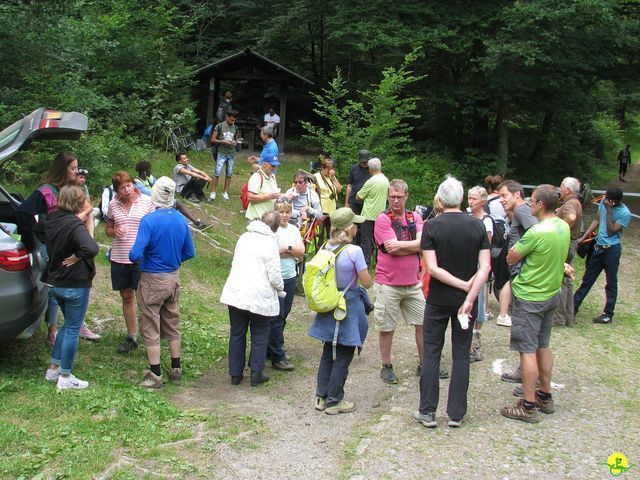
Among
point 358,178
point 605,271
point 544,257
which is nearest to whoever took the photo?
point 544,257

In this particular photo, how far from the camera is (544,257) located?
5281mm

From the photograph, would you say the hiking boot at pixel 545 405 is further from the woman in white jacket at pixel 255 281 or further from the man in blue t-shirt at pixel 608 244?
the man in blue t-shirt at pixel 608 244

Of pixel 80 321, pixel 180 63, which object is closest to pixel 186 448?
pixel 80 321

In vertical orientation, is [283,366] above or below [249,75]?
below

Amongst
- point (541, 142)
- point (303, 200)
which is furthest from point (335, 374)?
point (541, 142)

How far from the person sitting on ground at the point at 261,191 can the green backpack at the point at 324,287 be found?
356 centimetres

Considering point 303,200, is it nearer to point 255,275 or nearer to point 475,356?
point 475,356

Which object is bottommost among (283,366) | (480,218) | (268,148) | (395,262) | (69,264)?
(283,366)

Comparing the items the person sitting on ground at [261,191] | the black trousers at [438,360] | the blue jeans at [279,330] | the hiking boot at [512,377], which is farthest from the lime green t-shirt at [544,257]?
the person sitting on ground at [261,191]

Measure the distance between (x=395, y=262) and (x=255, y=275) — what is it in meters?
1.24

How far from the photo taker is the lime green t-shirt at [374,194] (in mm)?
10258

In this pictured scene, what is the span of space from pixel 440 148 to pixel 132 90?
9.73 metres

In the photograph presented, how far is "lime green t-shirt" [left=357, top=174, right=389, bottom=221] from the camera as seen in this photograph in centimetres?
1026

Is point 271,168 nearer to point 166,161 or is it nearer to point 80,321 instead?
point 80,321
